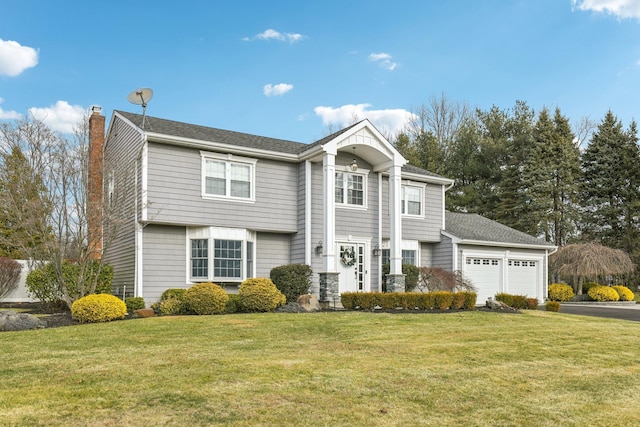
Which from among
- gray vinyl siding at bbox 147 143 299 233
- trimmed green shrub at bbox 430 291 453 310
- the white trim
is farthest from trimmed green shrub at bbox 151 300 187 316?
trimmed green shrub at bbox 430 291 453 310

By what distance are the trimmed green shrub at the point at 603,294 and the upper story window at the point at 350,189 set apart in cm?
1591

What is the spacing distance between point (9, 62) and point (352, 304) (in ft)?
54.9

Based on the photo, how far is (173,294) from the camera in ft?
51.2

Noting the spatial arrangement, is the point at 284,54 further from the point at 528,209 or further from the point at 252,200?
the point at 528,209

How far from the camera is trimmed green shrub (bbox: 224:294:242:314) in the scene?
15344 mm

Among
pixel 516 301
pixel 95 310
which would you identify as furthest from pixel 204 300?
pixel 516 301

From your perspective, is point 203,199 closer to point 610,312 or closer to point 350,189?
point 350,189

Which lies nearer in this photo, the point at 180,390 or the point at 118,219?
the point at 180,390

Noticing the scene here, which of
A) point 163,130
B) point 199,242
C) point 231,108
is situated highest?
point 231,108

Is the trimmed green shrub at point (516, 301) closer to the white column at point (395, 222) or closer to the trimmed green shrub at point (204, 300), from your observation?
the white column at point (395, 222)

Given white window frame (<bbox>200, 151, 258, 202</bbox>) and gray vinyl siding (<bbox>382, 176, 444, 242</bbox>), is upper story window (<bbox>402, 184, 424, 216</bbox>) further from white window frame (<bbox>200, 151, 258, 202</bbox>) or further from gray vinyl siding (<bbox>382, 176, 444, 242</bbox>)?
white window frame (<bbox>200, 151, 258, 202</bbox>)

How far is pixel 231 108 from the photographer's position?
22109mm

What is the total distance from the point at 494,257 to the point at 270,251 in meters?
10.3

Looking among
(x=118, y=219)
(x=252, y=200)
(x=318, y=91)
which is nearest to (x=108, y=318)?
(x=118, y=219)
